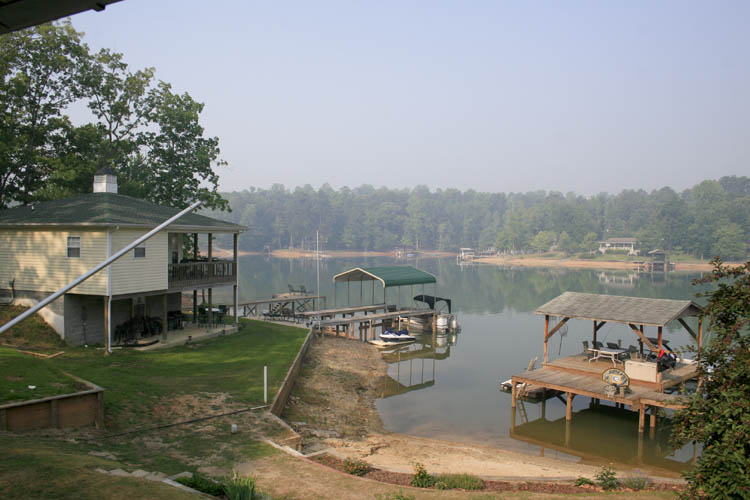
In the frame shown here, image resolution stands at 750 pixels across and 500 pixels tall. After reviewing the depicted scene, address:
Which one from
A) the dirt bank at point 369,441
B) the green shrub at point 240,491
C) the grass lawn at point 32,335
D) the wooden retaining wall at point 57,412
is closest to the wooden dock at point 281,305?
the dirt bank at point 369,441

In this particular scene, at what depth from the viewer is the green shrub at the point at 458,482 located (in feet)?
35.1

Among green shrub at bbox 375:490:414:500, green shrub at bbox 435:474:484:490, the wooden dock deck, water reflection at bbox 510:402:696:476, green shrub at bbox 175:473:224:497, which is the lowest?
water reflection at bbox 510:402:696:476

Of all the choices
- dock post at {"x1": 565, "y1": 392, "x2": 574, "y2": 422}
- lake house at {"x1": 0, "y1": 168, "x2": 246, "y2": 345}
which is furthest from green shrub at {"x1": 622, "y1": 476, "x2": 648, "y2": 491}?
lake house at {"x1": 0, "y1": 168, "x2": 246, "y2": 345}

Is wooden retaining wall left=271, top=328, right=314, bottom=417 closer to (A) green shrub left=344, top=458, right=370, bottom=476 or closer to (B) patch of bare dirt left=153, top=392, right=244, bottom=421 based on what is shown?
(B) patch of bare dirt left=153, top=392, right=244, bottom=421

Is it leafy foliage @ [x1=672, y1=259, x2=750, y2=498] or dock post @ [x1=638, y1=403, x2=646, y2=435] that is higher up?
leafy foliage @ [x1=672, y1=259, x2=750, y2=498]

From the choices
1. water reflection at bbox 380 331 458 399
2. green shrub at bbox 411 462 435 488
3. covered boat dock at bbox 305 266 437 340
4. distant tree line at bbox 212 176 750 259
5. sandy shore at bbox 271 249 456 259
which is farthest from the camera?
sandy shore at bbox 271 249 456 259

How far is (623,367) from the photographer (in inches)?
834

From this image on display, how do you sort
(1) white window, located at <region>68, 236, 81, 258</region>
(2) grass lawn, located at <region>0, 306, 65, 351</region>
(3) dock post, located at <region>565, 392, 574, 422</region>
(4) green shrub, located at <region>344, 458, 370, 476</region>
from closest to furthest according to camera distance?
(4) green shrub, located at <region>344, 458, 370, 476</region>
(2) grass lawn, located at <region>0, 306, 65, 351</region>
(3) dock post, located at <region>565, 392, 574, 422</region>
(1) white window, located at <region>68, 236, 81, 258</region>

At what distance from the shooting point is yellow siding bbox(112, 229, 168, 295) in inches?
803

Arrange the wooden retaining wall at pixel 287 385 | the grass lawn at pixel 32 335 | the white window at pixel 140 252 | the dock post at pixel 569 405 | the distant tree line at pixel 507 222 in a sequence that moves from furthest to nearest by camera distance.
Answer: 1. the distant tree line at pixel 507 222
2. the white window at pixel 140 252
3. the dock post at pixel 569 405
4. the grass lawn at pixel 32 335
5. the wooden retaining wall at pixel 287 385

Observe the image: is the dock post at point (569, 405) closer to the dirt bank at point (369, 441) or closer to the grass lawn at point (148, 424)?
the dirt bank at point (369, 441)

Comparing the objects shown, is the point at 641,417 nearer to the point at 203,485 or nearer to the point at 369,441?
the point at 369,441

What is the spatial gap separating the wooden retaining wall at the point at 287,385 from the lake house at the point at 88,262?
5282 millimetres

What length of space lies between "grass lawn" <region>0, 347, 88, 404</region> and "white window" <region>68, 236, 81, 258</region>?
6897 mm
